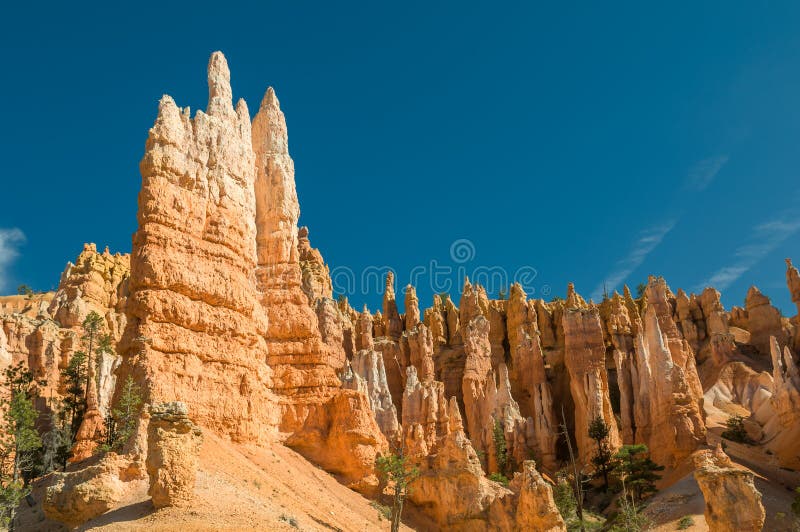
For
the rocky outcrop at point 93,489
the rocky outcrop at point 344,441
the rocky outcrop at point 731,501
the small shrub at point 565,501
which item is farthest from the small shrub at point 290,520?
the small shrub at point 565,501

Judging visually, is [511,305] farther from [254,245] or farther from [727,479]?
[727,479]

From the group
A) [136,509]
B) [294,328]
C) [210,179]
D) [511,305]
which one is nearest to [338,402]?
[294,328]

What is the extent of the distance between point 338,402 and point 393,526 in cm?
846

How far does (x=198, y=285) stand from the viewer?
110 ft

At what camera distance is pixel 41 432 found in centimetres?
4825

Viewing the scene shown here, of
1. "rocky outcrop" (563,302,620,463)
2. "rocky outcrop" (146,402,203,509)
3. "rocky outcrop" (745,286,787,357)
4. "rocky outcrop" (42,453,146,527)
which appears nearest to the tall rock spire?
"rocky outcrop" (42,453,146,527)

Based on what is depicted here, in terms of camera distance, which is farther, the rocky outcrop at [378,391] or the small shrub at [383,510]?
the rocky outcrop at [378,391]

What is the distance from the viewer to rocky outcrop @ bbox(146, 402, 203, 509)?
21016mm

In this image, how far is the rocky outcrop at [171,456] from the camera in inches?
827

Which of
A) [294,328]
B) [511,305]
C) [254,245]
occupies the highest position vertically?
[511,305]

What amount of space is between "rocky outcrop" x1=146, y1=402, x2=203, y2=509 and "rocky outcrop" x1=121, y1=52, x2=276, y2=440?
7175mm

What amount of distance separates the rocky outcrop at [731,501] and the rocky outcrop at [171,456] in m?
16.4

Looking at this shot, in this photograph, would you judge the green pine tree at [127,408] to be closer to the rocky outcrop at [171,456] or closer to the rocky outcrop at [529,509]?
the rocky outcrop at [171,456]

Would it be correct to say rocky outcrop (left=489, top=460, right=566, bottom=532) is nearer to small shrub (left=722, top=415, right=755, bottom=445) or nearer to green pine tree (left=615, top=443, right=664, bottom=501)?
green pine tree (left=615, top=443, right=664, bottom=501)
